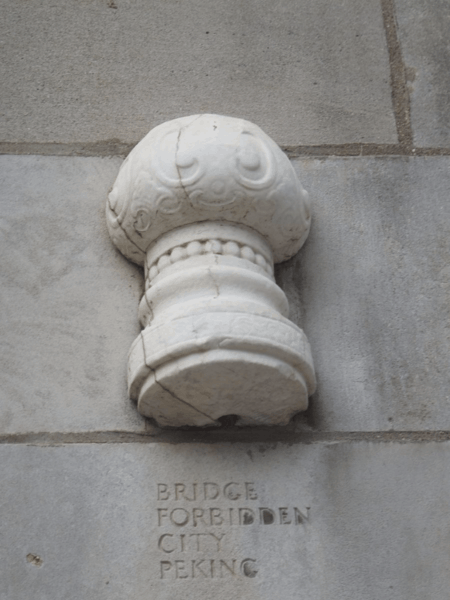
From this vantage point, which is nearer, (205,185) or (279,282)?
(205,185)

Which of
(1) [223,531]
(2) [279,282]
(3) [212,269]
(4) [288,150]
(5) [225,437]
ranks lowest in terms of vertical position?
(1) [223,531]

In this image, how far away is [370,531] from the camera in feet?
6.10

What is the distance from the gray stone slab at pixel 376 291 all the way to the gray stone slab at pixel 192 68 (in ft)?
0.50

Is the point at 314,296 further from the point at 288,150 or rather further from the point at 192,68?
the point at 192,68

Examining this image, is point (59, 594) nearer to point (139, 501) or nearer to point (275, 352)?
point (139, 501)

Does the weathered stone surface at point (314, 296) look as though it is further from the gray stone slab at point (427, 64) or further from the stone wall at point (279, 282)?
the gray stone slab at point (427, 64)

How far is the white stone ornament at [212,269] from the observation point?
1.82 m

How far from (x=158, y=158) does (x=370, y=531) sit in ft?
3.00

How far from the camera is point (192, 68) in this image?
7.88ft

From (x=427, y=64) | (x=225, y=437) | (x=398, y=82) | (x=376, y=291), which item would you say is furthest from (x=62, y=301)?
(x=427, y=64)

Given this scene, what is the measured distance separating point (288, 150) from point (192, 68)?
352mm

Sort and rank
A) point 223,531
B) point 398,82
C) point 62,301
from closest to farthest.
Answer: point 223,531 < point 62,301 < point 398,82

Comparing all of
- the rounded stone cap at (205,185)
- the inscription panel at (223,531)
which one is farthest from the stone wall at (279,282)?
the rounded stone cap at (205,185)

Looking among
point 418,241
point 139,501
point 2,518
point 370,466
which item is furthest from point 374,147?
point 2,518
